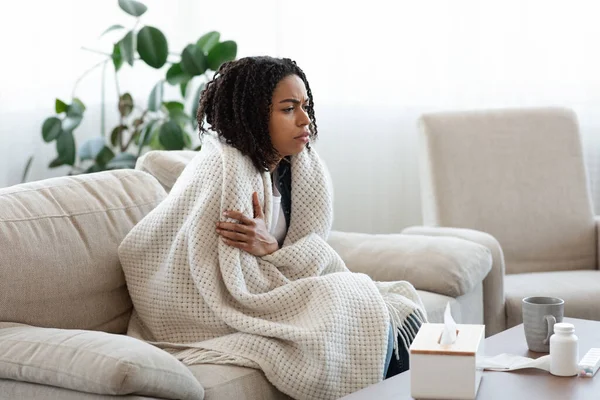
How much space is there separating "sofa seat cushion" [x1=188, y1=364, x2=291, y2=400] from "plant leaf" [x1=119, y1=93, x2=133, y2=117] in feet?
6.19

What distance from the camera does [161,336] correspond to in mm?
2102

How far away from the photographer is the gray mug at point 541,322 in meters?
1.84

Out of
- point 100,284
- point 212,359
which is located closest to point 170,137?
point 100,284

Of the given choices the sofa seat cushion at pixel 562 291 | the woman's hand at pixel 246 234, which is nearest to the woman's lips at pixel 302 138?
the woman's hand at pixel 246 234

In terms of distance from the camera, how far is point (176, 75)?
341 cm

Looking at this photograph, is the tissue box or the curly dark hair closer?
the tissue box

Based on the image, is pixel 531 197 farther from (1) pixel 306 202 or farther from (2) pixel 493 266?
(1) pixel 306 202

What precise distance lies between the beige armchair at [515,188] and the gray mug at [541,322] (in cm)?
120

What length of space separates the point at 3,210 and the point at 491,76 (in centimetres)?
210

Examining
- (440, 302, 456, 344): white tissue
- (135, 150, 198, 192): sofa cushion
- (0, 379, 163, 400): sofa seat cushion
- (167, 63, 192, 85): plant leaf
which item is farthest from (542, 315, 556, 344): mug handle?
(167, 63, 192, 85): plant leaf

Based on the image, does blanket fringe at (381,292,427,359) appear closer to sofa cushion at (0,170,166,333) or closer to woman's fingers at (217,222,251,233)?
woman's fingers at (217,222,251,233)

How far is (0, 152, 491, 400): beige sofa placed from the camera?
5.49 feet

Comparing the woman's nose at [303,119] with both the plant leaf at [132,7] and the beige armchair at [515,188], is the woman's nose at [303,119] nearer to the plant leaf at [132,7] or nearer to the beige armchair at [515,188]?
the beige armchair at [515,188]

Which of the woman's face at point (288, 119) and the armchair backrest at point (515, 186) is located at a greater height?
the woman's face at point (288, 119)
